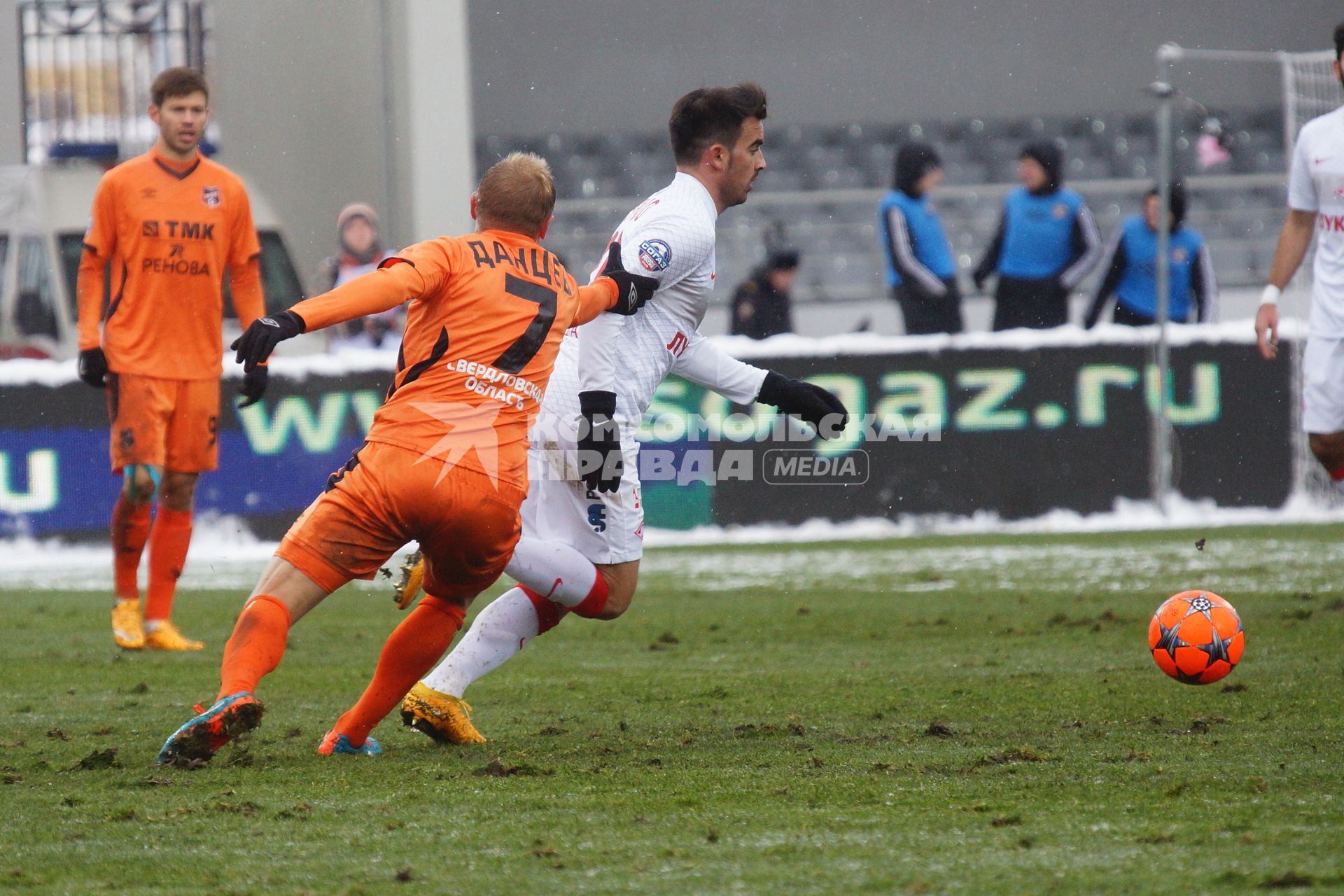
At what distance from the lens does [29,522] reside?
9.72 m

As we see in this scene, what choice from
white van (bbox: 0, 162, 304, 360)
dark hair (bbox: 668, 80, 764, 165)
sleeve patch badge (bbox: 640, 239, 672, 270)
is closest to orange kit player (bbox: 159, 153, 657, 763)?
sleeve patch badge (bbox: 640, 239, 672, 270)

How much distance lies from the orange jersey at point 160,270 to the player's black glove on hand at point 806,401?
103 inches

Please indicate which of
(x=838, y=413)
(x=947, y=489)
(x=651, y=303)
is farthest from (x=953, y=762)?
(x=947, y=489)

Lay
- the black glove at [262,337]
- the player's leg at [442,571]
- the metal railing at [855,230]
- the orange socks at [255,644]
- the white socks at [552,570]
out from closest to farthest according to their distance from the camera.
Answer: the black glove at [262,337], the orange socks at [255,644], the player's leg at [442,571], the white socks at [552,570], the metal railing at [855,230]

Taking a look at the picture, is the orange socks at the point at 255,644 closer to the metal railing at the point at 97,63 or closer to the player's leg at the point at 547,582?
the player's leg at the point at 547,582

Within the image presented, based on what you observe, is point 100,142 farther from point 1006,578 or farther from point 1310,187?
point 1310,187

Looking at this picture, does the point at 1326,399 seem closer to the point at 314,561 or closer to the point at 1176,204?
the point at 314,561

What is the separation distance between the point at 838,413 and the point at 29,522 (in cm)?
647

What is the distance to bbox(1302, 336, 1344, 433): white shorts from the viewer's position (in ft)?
21.2

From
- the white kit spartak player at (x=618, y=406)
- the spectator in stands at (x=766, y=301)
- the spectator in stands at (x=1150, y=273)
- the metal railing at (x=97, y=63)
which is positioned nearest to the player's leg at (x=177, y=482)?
the white kit spartak player at (x=618, y=406)

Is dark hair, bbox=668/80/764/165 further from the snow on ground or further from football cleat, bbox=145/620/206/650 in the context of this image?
the snow on ground

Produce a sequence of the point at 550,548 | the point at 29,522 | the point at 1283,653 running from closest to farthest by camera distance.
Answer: the point at 550,548 < the point at 1283,653 < the point at 29,522

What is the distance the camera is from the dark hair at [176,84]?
6.49 meters

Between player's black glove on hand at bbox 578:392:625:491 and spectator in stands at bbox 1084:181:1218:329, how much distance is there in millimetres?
7342
